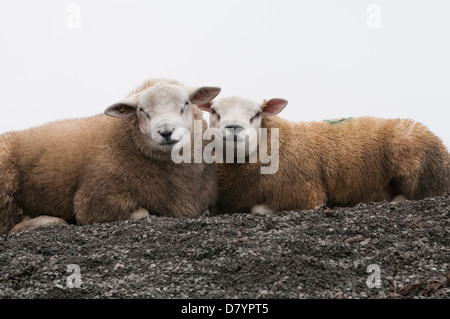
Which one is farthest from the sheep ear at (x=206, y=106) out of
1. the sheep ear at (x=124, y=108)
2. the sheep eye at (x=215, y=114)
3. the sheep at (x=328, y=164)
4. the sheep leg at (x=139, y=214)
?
the sheep leg at (x=139, y=214)

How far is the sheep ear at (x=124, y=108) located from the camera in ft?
30.6

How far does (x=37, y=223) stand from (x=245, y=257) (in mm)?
4009

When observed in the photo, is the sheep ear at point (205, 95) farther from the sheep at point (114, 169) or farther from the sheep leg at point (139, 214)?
the sheep leg at point (139, 214)

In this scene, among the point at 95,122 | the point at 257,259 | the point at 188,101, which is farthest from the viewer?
the point at 95,122

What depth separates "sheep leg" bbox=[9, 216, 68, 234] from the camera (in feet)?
30.9

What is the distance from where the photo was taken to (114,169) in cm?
925

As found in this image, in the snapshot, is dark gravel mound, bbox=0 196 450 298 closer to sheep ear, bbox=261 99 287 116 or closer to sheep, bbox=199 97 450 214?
sheep, bbox=199 97 450 214

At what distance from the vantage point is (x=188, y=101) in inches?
366

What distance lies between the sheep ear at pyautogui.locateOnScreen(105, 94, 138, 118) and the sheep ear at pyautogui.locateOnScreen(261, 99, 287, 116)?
195 cm

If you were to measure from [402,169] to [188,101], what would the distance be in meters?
3.52

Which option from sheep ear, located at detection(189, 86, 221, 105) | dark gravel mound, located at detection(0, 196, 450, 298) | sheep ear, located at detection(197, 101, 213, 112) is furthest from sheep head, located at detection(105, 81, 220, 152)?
dark gravel mound, located at detection(0, 196, 450, 298)

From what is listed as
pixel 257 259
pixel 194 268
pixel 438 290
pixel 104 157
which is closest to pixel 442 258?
pixel 438 290

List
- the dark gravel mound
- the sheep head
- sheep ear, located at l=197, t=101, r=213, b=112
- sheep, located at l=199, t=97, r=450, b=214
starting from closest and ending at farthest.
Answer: the dark gravel mound < the sheep head < sheep, located at l=199, t=97, r=450, b=214 < sheep ear, located at l=197, t=101, r=213, b=112
